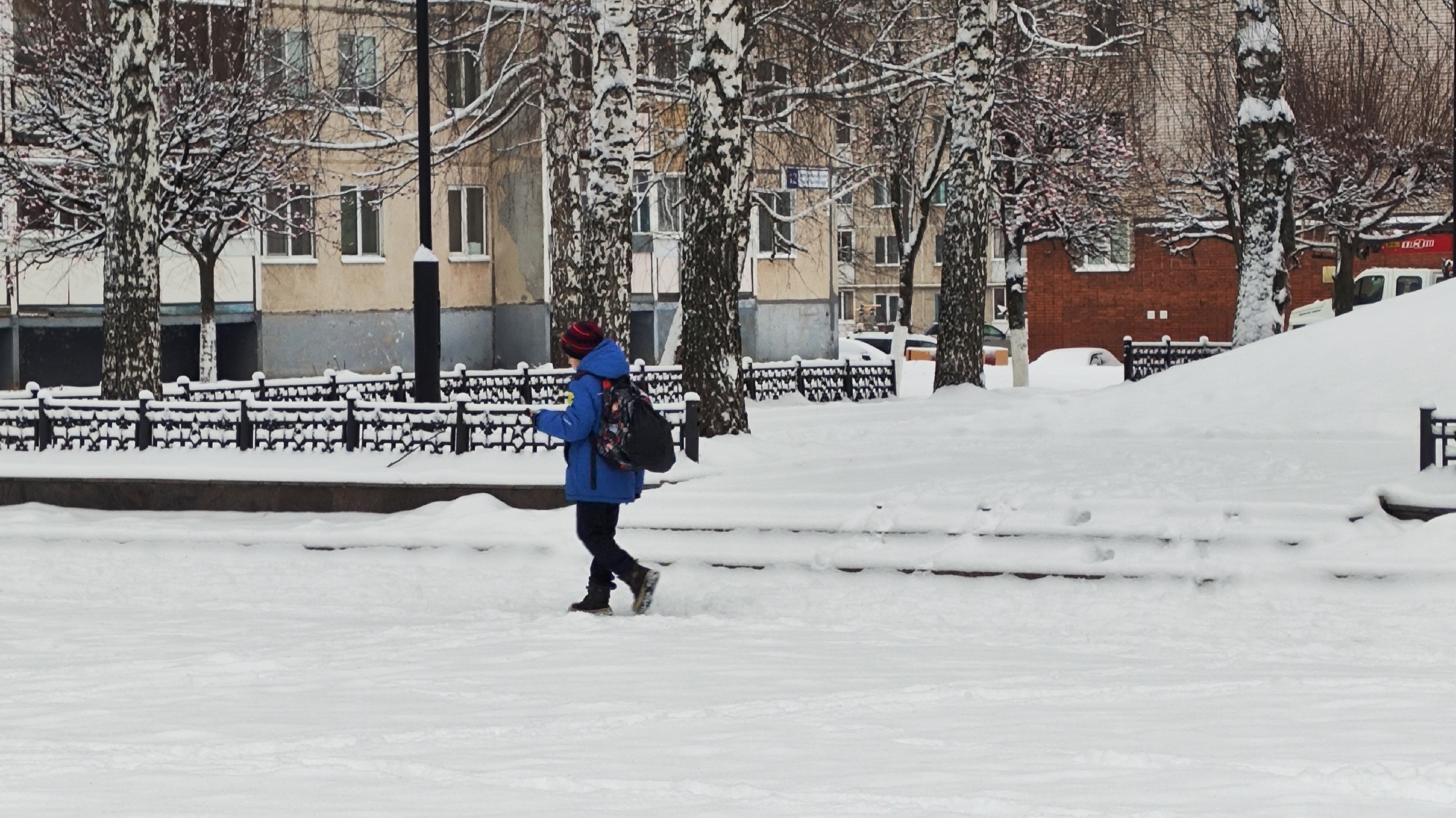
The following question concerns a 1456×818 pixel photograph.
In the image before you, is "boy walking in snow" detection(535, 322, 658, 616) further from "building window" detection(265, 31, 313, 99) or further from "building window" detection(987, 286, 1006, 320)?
"building window" detection(987, 286, 1006, 320)

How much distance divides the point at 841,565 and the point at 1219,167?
3309cm

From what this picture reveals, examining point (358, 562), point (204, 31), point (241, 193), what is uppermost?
point (204, 31)

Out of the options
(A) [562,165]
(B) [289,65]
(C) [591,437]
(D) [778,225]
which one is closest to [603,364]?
(C) [591,437]

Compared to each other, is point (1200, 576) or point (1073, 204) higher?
point (1073, 204)

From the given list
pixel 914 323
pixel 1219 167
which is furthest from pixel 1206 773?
pixel 914 323

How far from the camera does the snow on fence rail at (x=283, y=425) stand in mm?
15617

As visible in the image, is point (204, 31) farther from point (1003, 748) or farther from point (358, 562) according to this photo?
point (1003, 748)

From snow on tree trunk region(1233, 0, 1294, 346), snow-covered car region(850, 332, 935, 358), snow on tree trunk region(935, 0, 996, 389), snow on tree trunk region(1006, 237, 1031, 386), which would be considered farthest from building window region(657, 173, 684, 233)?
snow on tree trunk region(1233, 0, 1294, 346)

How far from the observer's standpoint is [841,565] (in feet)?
42.1

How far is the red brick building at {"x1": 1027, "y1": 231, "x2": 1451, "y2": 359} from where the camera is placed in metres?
56.8

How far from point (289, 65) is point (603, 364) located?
22.3 m

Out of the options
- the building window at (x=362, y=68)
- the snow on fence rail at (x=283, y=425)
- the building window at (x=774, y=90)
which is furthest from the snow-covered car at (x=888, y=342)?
the snow on fence rail at (x=283, y=425)

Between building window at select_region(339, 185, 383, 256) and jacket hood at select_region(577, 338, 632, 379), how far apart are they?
100 ft

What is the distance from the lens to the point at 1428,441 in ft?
43.5
